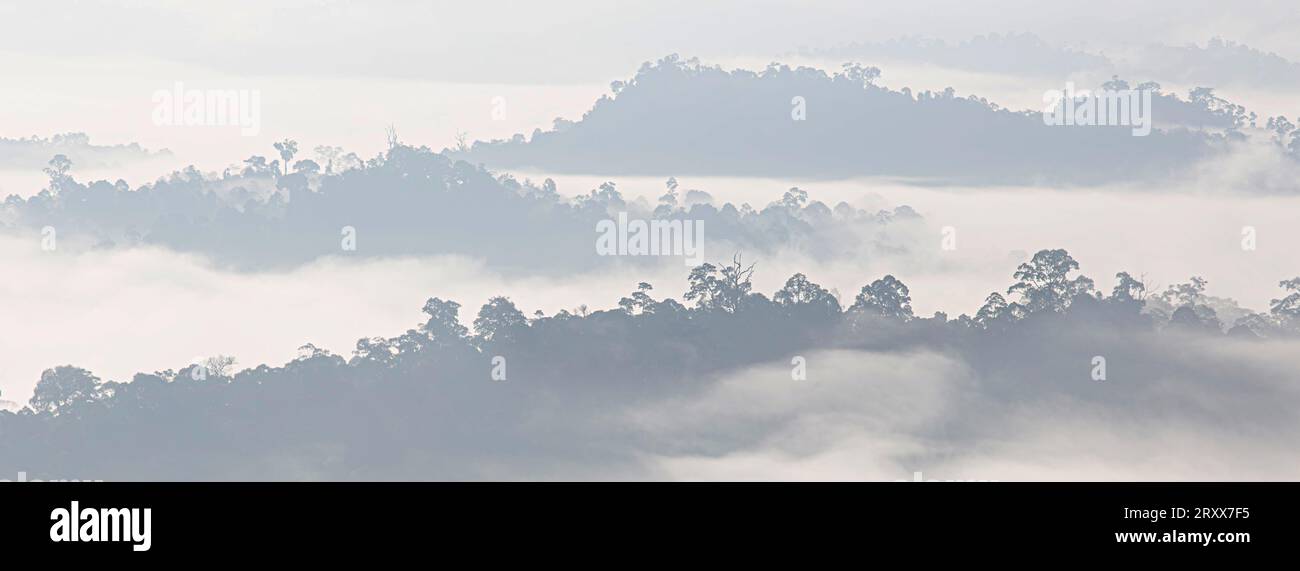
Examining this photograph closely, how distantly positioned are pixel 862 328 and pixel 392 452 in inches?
2490

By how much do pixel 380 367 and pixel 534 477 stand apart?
915 inches

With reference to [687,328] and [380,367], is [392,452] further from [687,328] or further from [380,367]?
[687,328]

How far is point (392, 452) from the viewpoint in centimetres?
17575

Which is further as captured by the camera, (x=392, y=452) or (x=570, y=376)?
(x=570, y=376)

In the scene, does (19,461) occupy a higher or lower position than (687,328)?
lower

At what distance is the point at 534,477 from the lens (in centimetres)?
18262

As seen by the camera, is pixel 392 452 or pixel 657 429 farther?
pixel 657 429

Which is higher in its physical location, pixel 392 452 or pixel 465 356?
pixel 465 356
